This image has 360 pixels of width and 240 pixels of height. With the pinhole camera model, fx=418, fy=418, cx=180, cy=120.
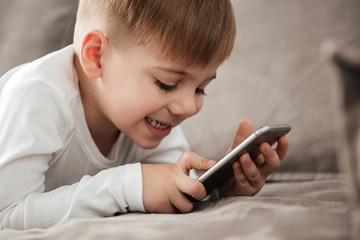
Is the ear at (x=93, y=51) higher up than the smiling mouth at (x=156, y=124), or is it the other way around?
the ear at (x=93, y=51)

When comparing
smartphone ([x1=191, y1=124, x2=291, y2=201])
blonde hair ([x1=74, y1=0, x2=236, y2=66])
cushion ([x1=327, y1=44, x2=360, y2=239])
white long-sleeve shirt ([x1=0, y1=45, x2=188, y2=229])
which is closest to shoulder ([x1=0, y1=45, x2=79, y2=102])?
white long-sleeve shirt ([x1=0, y1=45, x2=188, y2=229])

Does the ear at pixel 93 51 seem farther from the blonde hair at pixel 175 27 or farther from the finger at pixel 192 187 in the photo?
the finger at pixel 192 187

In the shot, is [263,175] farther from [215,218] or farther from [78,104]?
[78,104]

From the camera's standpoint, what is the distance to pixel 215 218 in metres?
0.56

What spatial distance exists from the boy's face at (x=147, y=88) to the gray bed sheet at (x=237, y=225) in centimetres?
26

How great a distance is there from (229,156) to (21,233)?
1.10 feet

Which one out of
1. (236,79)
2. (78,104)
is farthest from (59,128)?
(236,79)

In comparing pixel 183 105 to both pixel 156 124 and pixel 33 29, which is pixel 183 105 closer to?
pixel 156 124

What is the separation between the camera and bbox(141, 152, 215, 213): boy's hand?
0.74 meters

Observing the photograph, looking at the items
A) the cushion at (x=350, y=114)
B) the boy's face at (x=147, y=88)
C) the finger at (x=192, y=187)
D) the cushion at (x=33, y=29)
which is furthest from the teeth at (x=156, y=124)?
the cushion at (x=350, y=114)

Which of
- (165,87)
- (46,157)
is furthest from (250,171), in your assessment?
(46,157)

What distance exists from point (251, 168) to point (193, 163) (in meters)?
0.11

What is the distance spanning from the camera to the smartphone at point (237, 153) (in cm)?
68

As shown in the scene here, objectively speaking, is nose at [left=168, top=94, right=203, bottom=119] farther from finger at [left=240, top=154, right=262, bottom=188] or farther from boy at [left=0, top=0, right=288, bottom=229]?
finger at [left=240, top=154, right=262, bottom=188]
